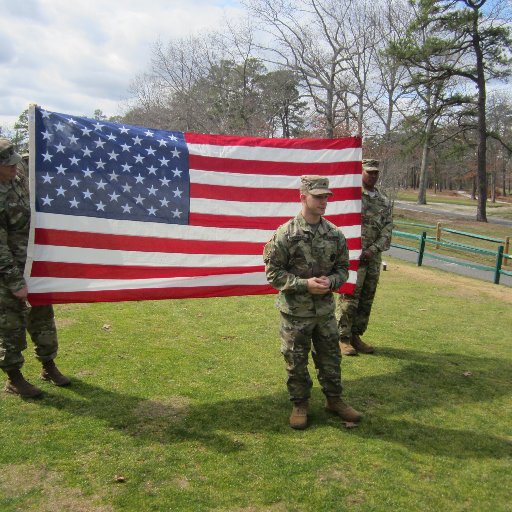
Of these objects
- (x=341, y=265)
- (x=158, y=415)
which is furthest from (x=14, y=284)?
(x=341, y=265)

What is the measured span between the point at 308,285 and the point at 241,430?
1280 mm

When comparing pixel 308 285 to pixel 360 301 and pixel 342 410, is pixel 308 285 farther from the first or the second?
pixel 360 301

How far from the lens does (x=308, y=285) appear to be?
3.92 meters

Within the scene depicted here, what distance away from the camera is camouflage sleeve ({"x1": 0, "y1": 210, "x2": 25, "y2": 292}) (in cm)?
404

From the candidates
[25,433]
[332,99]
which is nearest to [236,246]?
[25,433]

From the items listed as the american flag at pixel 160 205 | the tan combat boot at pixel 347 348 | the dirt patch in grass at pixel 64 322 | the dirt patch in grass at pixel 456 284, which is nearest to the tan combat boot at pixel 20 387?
the american flag at pixel 160 205

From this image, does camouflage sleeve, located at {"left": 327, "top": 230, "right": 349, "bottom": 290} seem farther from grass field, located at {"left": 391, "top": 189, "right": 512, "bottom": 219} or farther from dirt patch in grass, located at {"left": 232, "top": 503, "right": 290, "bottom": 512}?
grass field, located at {"left": 391, "top": 189, "right": 512, "bottom": 219}

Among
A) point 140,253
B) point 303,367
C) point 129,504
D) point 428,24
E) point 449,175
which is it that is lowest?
point 129,504

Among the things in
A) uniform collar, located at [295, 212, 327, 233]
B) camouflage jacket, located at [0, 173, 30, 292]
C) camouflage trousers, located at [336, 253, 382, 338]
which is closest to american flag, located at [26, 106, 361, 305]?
camouflage jacket, located at [0, 173, 30, 292]

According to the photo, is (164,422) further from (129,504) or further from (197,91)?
(197,91)

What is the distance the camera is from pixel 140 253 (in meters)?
4.61

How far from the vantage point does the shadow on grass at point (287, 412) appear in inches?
154

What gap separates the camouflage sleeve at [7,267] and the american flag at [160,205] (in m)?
0.17

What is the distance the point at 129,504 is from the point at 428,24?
2984 centimetres
